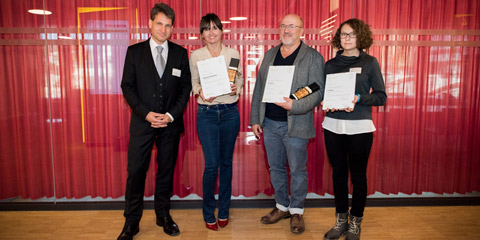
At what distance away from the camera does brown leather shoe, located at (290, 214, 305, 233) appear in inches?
→ 103

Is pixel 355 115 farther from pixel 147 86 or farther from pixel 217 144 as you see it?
pixel 147 86

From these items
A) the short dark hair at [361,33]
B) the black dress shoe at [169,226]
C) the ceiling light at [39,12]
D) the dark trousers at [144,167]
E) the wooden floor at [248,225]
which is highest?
the ceiling light at [39,12]

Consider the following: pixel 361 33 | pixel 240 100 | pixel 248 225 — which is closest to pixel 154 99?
pixel 240 100

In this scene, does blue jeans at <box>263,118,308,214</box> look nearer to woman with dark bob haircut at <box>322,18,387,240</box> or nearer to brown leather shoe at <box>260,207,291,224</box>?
brown leather shoe at <box>260,207,291,224</box>

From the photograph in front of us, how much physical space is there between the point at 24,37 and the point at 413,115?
4306mm

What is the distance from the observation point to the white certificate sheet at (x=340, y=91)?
2228 mm

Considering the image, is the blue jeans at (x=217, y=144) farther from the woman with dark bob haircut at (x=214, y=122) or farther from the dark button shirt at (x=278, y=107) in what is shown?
the dark button shirt at (x=278, y=107)

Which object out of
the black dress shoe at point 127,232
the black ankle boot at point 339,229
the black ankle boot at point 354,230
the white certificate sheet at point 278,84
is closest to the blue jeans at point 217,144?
the white certificate sheet at point 278,84

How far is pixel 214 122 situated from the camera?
8.42 ft

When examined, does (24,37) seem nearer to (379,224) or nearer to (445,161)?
(379,224)

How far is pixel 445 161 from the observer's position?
3.34m

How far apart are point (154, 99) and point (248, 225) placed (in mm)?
1487

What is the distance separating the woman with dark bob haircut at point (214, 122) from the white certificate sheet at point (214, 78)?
6 cm

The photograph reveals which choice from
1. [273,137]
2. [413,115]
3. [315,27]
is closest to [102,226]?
[273,137]
